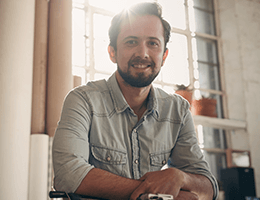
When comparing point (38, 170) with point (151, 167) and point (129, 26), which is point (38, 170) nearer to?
point (151, 167)

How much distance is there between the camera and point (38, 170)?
238cm

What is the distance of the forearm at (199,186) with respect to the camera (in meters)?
1.26

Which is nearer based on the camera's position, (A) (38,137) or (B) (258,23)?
(A) (38,137)

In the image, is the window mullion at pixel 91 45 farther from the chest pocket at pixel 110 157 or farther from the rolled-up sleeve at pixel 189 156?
the chest pocket at pixel 110 157

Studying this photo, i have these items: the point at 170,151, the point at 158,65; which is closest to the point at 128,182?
the point at 170,151

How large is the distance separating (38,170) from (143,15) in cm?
151

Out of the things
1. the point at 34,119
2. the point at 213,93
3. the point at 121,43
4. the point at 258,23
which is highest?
the point at 258,23

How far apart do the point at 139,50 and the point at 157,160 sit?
1.71ft

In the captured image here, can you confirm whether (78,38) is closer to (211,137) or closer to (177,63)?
(177,63)

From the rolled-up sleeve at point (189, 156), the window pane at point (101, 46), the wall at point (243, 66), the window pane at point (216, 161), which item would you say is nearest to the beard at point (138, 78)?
the rolled-up sleeve at point (189, 156)

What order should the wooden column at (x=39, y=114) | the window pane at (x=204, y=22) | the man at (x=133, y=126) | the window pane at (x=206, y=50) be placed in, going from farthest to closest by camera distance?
the window pane at (x=204, y=22)
the window pane at (x=206, y=50)
the wooden column at (x=39, y=114)
the man at (x=133, y=126)

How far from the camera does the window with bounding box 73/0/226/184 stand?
171 inches

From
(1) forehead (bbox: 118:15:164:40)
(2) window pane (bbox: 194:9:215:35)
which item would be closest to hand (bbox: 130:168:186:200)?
(1) forehead (bbox: 118:15:164:40)

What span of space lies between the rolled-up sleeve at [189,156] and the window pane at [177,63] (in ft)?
11.0
